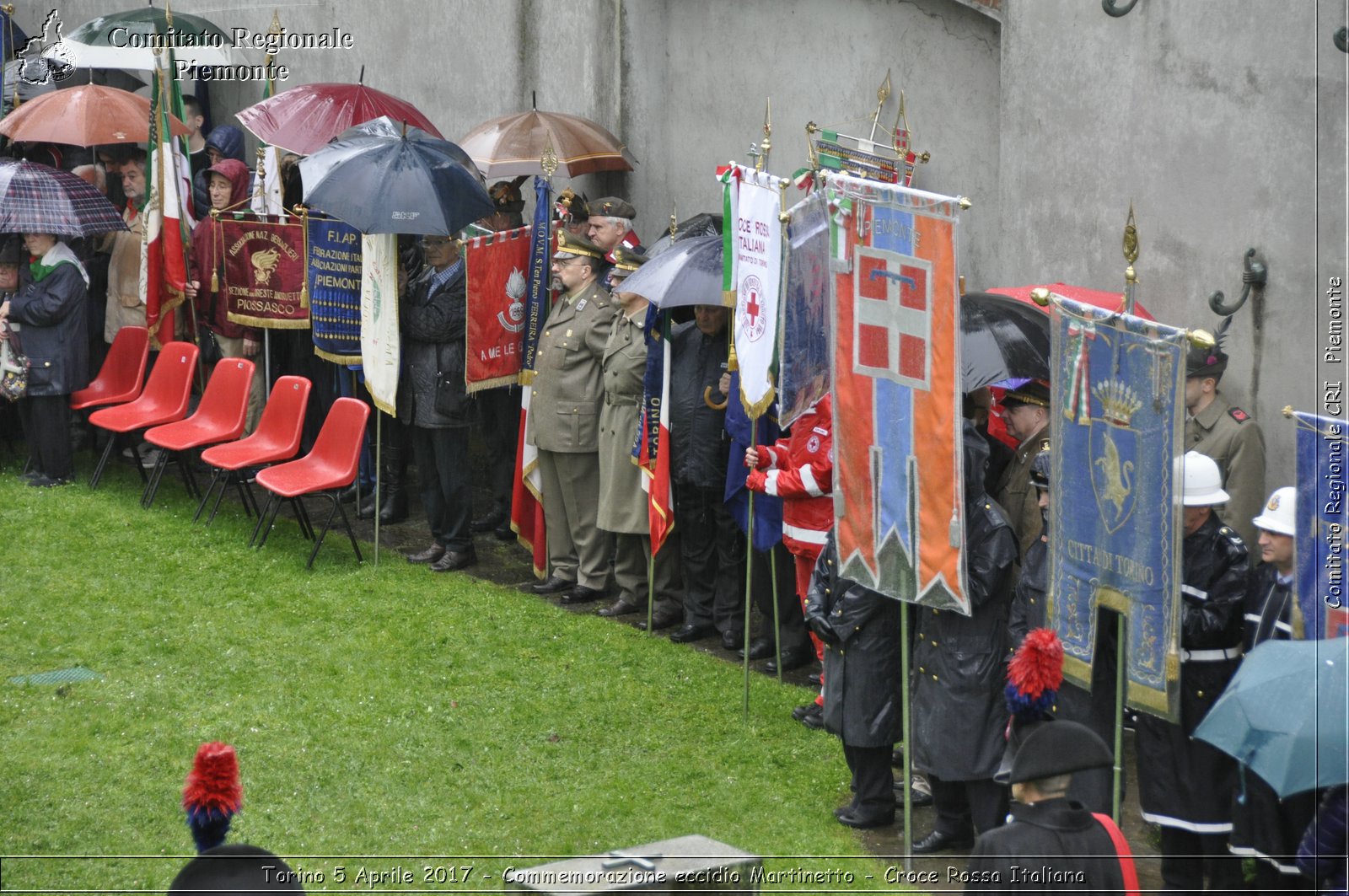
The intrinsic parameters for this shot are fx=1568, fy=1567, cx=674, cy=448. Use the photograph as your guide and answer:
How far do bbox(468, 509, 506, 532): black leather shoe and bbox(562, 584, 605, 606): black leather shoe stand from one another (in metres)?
1.54

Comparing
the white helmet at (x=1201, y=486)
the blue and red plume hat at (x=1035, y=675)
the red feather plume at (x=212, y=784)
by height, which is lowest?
the red feather plume at (x=212, y=784)

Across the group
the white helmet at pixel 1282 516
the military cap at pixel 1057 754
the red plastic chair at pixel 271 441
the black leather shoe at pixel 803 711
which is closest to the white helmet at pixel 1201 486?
the white helmet at pixel 1282 516

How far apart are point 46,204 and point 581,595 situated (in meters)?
5.32

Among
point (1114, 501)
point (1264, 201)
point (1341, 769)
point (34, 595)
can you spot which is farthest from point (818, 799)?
point (34, 595)

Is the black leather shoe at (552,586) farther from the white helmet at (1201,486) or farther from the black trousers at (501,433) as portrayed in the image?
the white helmet at (1201,486)

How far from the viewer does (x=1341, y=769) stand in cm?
497

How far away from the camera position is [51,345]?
12.5 metres

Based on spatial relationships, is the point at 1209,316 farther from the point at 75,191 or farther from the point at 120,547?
the point at 75,191

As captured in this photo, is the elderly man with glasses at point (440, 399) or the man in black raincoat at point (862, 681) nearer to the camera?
the man in black raincoat at point (862, 681)

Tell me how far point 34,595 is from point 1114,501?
714cm

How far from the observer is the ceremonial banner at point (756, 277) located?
7824 mm

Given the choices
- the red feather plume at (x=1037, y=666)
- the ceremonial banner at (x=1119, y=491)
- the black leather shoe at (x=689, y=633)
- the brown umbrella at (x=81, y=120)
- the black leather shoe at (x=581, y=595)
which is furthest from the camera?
the brown umbrella at (x=81, y=120)

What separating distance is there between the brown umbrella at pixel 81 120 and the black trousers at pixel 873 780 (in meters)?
9.07

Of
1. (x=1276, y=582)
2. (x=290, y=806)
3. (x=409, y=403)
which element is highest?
(x=409, y=403)
